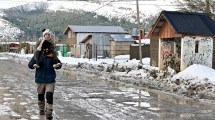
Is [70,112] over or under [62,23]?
under

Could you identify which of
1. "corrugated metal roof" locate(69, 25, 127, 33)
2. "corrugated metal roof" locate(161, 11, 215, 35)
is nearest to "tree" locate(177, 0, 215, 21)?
"corrugated metal roof" locate(161, 11, 215, 35)

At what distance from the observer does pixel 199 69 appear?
21000mm

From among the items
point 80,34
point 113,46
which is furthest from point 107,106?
point 80,34

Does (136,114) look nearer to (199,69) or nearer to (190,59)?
(199,69)

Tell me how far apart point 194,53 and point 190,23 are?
1826 millimetres

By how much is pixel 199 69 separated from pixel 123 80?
3.98 m

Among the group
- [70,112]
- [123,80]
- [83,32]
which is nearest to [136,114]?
[70,112]

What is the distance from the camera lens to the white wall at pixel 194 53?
23797mm

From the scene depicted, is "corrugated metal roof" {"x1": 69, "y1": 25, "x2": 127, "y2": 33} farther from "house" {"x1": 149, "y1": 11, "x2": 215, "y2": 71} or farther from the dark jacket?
the dark jacket

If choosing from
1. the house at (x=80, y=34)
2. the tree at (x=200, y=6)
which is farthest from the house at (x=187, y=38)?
the house at (x=80, y=34)

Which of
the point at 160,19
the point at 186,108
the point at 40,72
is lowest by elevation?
the point at 186,108

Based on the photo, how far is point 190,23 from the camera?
2428 centimetres

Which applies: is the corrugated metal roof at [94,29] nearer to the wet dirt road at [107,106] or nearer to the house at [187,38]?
the house at [187,38]

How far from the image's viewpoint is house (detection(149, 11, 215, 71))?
2378 cm
